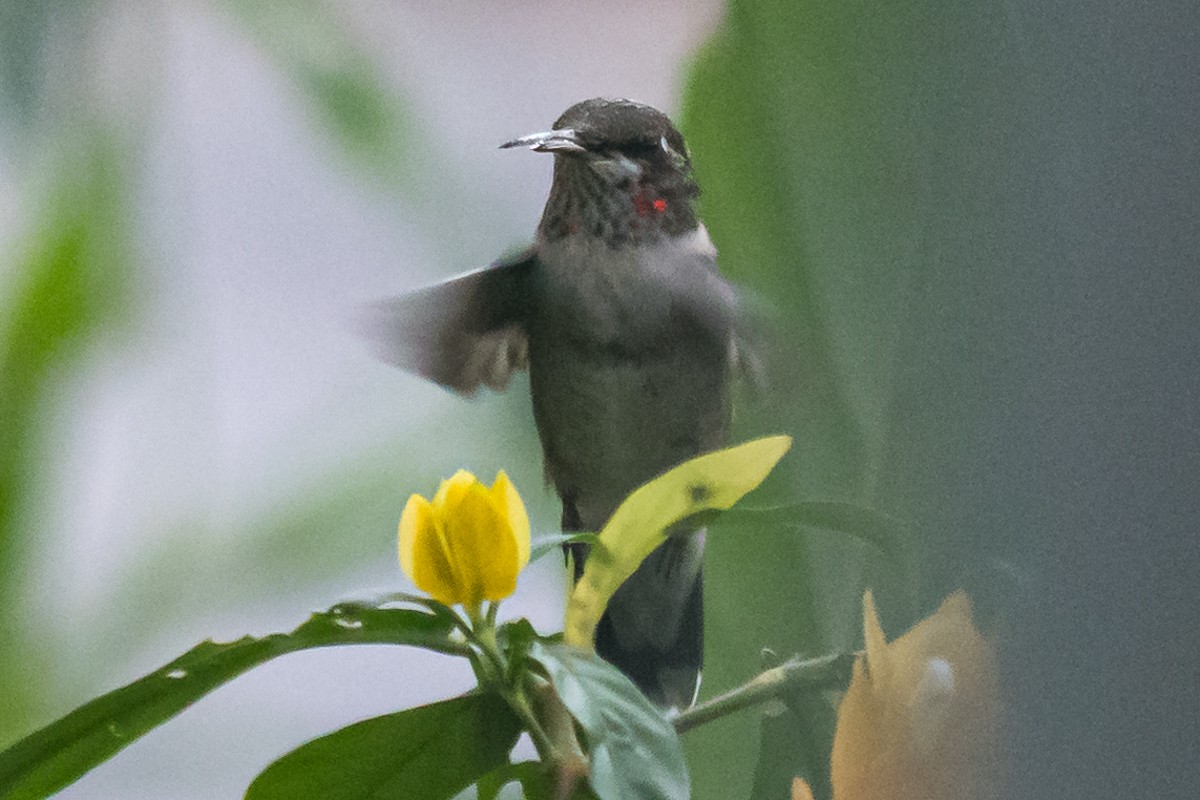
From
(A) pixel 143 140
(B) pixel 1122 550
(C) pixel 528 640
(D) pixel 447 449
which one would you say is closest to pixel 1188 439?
(B) pixel 1122 550

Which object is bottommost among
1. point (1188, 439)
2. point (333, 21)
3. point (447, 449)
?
point (447, 449)

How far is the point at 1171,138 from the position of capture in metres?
0.21

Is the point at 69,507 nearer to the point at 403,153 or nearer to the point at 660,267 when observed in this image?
the point at 403,153

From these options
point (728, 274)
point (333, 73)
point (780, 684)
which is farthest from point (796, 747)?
point (333, 73)

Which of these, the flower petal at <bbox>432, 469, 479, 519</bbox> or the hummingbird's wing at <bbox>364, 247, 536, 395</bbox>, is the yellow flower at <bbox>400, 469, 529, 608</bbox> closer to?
the flower petal at <bbox>432, 469, 479, 519</bbox>

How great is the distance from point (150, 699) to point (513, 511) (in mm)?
97

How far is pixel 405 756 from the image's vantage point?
283 millimetres

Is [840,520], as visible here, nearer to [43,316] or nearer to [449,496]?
[449,496]

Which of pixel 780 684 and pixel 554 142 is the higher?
pixel 554 142

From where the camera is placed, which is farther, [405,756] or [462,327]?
[462,327]

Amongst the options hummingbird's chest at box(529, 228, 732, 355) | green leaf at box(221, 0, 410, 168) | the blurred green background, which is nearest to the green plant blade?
the blurred green background

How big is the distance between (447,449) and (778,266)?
0.32m

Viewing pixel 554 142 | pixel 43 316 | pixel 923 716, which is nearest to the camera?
pixel 923 716

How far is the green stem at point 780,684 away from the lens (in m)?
0.28
